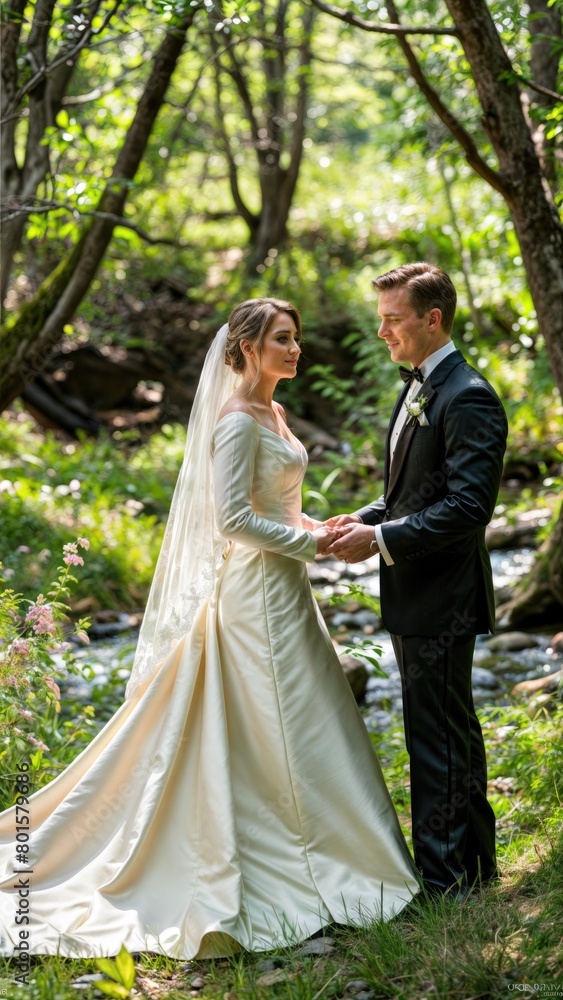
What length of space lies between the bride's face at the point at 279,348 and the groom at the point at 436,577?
14.2 inches

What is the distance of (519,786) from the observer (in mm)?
4219

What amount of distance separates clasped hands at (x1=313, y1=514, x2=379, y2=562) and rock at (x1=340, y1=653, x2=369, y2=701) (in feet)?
8.34

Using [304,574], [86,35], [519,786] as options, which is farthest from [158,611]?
[86,35]

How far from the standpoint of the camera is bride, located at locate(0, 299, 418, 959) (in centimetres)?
300

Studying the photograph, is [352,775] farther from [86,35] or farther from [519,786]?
[86,35]

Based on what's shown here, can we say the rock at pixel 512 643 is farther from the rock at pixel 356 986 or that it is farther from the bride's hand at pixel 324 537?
the rock at pixel 356 986

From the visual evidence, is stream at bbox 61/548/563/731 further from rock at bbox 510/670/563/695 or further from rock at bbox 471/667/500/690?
rock at bbox 510/670/563/695

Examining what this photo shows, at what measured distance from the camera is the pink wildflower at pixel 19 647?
11.7 ft

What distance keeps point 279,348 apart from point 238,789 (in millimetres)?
1625

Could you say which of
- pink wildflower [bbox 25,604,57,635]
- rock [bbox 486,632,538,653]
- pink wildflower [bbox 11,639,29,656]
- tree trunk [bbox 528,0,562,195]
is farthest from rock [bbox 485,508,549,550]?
pink wildflower [bbox 11,639,29,656]

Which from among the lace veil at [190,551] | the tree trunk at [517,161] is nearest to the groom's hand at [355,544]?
the lace veil at [190,551]

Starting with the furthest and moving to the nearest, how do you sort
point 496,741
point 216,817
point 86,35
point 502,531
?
1. point 502,531
2. point 86,35
3. point 496,741
4. point 216,817

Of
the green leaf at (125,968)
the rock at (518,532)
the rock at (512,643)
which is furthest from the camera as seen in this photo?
the rock at (518,532)

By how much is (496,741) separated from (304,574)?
1968mm
